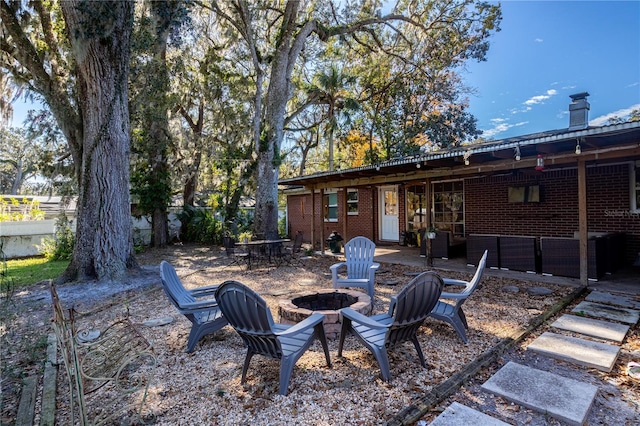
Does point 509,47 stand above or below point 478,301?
above

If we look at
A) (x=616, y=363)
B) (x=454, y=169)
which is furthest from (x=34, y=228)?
(x=616, y=363)

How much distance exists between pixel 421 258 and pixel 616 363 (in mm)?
6021

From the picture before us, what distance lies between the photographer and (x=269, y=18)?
13695 millimetres

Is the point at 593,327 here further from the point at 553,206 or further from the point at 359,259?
the point at 553,206

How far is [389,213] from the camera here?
12.8 metres

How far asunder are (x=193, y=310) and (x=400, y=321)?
7.45 ft

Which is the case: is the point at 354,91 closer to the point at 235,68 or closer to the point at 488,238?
the point at 235,68

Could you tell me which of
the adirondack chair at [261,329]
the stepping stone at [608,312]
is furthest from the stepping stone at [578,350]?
the adirondack chair at [261,329]

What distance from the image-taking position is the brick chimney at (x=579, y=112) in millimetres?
7906

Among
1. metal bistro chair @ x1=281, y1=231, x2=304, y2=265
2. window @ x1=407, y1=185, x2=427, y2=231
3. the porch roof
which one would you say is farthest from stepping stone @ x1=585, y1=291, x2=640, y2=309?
metal bistro chair @ x1=281, y1=231, x2=304, y2=265

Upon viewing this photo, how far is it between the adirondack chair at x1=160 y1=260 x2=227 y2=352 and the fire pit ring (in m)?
0.74

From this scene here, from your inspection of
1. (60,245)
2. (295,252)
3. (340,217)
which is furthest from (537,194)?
(60,245)

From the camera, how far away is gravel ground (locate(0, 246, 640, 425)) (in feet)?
8.11

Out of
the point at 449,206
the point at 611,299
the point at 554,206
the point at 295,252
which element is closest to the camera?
the point at 611,299
